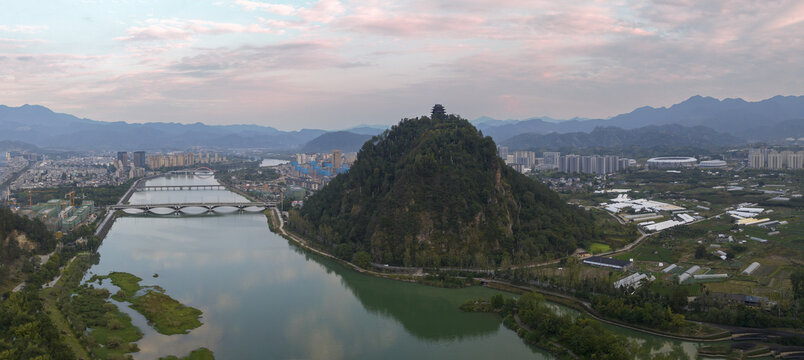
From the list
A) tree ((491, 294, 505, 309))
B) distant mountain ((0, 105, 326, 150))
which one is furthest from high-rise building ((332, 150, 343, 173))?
distant mountain ((0, 105, 326, 150))

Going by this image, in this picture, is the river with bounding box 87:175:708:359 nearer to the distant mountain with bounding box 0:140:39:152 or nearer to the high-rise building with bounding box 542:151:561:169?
the high-rise building with bounding box 542:151:561:169

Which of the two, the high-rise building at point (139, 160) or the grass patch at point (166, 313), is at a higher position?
the high-rise building at point (139, 160)

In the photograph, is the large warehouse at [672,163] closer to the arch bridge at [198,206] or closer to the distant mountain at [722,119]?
the arch bridge at [198,206]

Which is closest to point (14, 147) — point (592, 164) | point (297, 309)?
point (592, 164)

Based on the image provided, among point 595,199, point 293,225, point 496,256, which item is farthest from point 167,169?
point 496,256

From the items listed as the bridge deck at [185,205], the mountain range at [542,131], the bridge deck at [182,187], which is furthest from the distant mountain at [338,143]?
the bridge deck at [185,205]


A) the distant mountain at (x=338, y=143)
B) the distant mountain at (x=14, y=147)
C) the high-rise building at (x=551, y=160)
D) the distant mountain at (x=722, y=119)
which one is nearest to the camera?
the high-rise building at (x=551, y=160)

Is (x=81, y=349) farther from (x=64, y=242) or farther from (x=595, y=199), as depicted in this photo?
(x=595, y=199)
